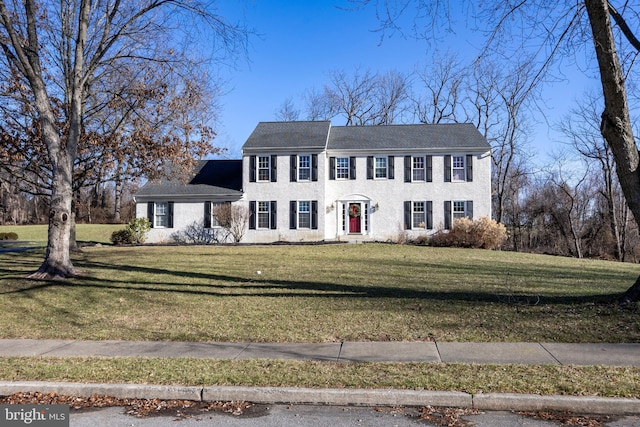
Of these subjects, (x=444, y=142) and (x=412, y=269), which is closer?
(x=412, y=269)

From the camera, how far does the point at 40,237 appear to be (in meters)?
41.0

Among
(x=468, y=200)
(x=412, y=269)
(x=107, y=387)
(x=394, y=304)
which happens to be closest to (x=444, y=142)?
(x=468, y=200)

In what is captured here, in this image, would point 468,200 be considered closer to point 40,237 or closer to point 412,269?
point 412,269

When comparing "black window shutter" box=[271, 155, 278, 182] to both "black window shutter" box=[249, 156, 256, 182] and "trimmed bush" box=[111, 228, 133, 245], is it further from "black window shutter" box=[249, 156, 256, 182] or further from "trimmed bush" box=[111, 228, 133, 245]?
"trimmed bush" box=[111, 228, 133, 245]

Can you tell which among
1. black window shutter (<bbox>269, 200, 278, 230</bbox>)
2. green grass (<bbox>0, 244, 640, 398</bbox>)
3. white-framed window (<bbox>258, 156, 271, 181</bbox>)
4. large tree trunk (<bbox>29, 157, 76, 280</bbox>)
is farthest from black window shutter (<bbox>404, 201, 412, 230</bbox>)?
large tree trunk (<bbox>29, 157, 76, 280</bbox>)

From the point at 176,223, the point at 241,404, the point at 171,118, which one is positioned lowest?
the point at 241,404

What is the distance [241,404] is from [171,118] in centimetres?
1623

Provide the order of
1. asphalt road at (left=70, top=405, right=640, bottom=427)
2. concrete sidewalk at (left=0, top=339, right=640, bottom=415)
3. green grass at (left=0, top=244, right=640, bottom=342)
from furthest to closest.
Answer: green grass at (left=0, top=244, right=640, bottom=342)
concrete sidewalk at (left=0, top=339, right=640, bottom=415)
asphalt road at (left=70, top=405, right=640, bottom=427)

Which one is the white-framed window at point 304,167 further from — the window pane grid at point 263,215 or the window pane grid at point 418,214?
the window pane grid at point 418,214

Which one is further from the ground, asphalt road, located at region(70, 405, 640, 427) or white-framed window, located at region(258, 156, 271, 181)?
white-framed window, located at region(258, 156, 271, 181)

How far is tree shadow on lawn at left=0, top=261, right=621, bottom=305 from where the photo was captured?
9883mm

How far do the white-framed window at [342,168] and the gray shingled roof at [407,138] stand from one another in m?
0.74

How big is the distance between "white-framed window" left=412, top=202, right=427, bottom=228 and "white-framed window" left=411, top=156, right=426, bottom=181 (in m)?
1.54

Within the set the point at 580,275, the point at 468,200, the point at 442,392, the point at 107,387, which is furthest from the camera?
the point at 468,200
